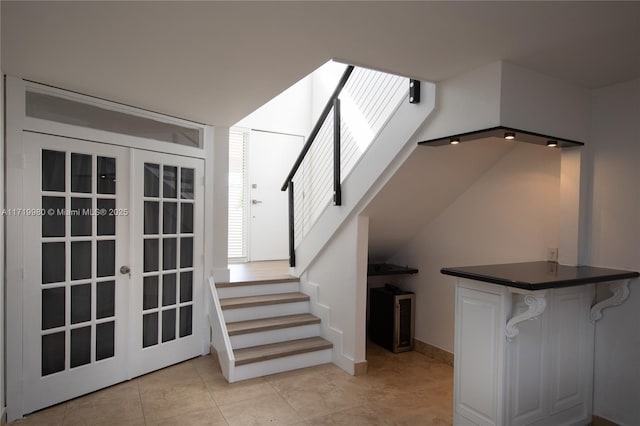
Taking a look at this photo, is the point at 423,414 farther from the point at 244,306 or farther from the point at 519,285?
the point at 244,306

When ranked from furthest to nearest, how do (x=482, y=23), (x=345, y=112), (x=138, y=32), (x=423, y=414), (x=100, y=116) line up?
(x=345, y=112) → (x=100, y=116) → (x=423, y=414) → (x=138, y=32) → (x=482, y=23)

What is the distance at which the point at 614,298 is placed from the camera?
2.58m

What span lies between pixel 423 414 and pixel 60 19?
10.7ft

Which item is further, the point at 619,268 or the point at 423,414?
the point at 423,414

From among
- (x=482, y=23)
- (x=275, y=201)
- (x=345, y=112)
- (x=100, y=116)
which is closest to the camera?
(x=482, y=23)

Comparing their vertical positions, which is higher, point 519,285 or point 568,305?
point 519,285

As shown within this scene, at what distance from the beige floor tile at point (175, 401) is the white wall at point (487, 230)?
2.28m

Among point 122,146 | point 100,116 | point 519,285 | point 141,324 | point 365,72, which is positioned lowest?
point 141,324

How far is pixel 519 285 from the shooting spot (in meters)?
2.09

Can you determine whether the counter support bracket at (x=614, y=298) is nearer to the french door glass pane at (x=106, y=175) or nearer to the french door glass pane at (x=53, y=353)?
the french door glass pane at (x=106, y=175)

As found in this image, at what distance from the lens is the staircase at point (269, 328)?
3516mm

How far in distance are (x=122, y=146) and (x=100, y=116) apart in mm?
282

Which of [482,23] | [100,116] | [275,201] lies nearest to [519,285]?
[482,23]

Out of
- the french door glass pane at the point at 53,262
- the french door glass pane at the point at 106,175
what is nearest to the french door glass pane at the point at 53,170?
the french door glass pane at the point at 106,175
